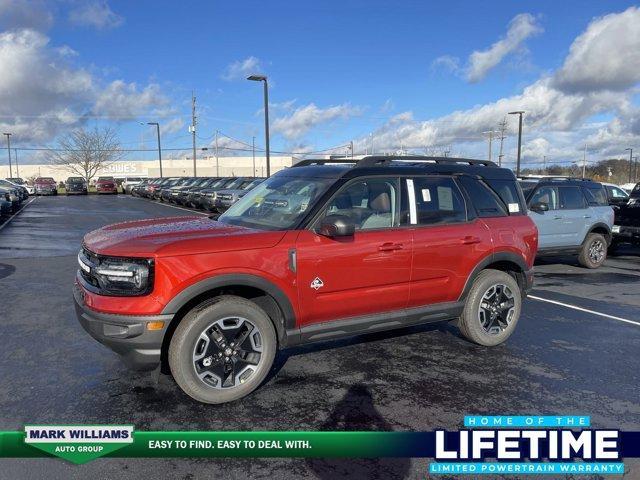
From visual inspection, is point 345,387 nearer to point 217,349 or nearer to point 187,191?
point 217,349

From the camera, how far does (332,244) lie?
4.11 meters

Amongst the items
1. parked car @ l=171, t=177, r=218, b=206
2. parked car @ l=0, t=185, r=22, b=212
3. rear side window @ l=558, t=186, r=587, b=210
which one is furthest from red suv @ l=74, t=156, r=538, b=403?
parked car @ l=171, t=177, r=218, b=206

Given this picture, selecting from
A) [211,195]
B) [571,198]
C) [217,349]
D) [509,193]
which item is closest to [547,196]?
[571,198]

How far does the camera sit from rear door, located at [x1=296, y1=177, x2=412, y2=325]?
13.3 ft

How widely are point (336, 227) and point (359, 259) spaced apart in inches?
18.3

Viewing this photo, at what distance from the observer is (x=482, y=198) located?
531 centimetres

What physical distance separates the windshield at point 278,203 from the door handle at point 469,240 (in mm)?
1516

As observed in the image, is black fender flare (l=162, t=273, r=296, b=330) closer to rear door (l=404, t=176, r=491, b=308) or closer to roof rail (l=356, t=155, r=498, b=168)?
rear door (l=404, t=176, r=491, b=308)

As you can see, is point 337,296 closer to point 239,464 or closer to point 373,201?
point 373,201

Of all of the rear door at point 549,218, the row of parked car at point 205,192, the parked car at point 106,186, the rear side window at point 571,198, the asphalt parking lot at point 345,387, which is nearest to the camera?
the asphalt parking lot at point 345,387

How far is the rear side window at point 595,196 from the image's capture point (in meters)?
10.7

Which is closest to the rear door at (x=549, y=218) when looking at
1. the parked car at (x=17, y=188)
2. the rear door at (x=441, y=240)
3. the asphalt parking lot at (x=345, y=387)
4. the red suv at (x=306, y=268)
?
the asphalt parking lot at (x=345, y=387)

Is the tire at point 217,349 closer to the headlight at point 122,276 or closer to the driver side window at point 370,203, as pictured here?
the headlight at point 122,276

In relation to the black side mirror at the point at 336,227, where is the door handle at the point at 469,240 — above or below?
below
